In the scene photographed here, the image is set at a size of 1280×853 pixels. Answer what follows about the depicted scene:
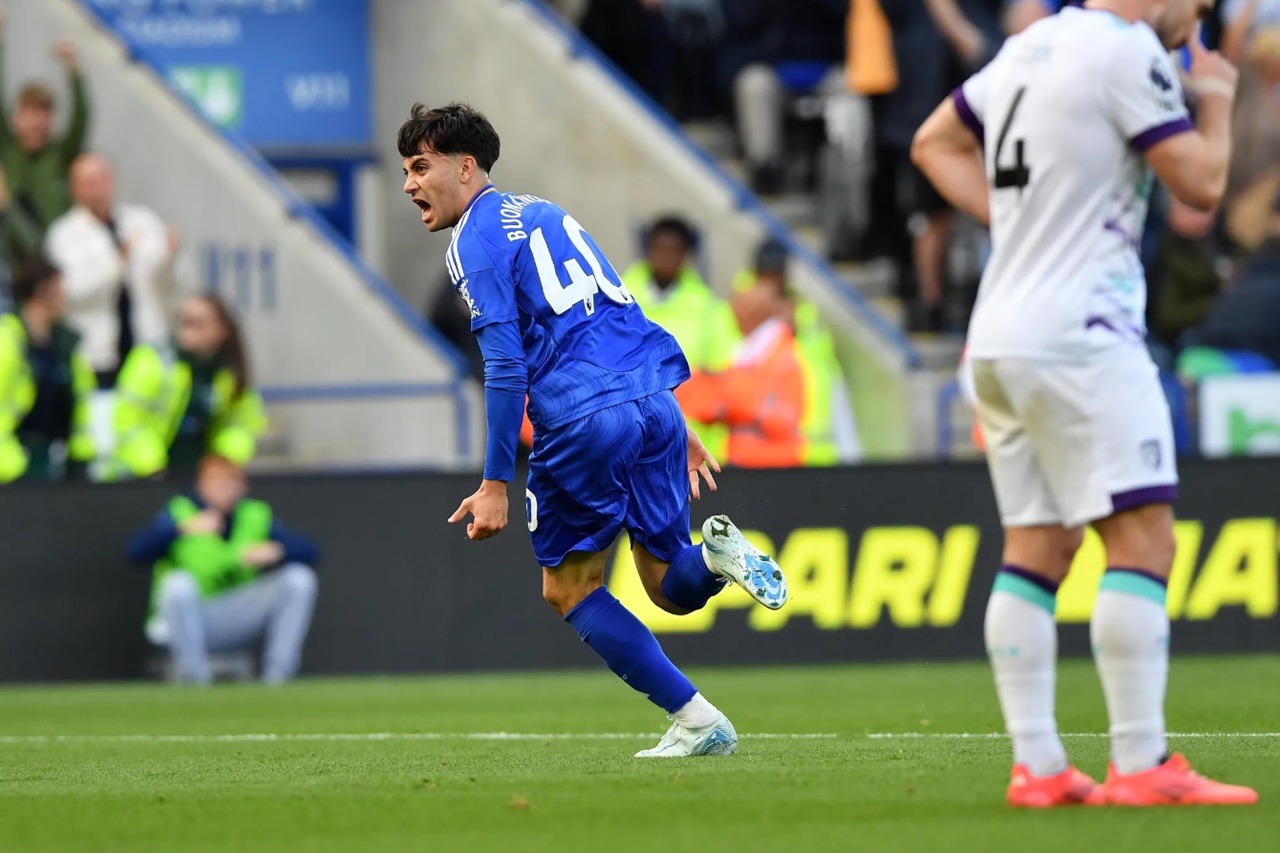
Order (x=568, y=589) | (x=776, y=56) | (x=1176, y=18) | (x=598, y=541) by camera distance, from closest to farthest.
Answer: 1. (x=1176, y=18)
2. (x=598, y=541)
3. (x=568, y=589)
4. (x=776, y=56)

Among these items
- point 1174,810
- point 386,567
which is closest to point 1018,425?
point 1174,810

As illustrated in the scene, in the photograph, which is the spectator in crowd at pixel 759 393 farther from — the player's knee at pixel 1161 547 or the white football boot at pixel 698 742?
the player's knee at pixel 1161 547

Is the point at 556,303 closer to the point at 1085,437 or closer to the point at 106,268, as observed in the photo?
the point at 1085,437

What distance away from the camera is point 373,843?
541cm

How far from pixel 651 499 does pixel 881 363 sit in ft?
30.9

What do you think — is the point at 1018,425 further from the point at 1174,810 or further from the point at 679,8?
the point at 679,8

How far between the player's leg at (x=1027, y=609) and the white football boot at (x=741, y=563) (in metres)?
1.48

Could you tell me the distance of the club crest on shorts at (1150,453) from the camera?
5.61 meters

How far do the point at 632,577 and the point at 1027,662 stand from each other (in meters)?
8.63

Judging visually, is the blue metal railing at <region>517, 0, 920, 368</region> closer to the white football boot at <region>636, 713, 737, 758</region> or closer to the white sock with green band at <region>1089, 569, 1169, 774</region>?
the white football boot at <region>636, 713, 737, 758</region>

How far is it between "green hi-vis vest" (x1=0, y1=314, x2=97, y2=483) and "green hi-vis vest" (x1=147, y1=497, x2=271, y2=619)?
2.88 ft

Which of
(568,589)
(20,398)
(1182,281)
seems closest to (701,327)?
(1182,281)

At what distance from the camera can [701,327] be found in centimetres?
1446

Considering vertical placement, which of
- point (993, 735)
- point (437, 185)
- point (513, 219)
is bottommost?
point (993, 735)
